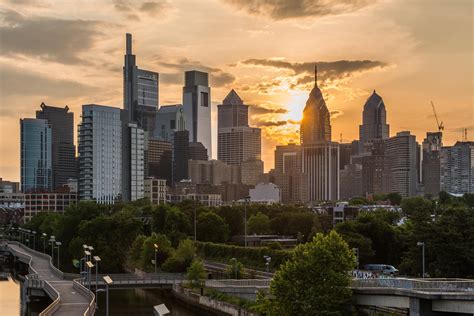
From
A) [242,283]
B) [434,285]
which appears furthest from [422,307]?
[242,283]

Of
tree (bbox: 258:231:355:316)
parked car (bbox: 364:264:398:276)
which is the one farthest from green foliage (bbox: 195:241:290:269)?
tree (bbox: 258:231:355:316)

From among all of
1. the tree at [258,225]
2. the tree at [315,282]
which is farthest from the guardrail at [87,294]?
the tree at [258,225]

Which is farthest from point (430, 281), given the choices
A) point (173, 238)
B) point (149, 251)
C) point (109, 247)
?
point (173, 238)

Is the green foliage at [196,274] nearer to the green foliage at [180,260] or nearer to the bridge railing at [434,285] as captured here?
the green foliage at [180,260]

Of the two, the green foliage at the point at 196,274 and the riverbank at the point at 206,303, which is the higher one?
the green foliage at the point at 196,274

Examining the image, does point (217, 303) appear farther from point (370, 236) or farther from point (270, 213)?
point (270, 213)

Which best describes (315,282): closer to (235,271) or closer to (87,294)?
(87,294)

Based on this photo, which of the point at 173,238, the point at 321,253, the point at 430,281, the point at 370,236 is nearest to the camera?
the point at 430,281
